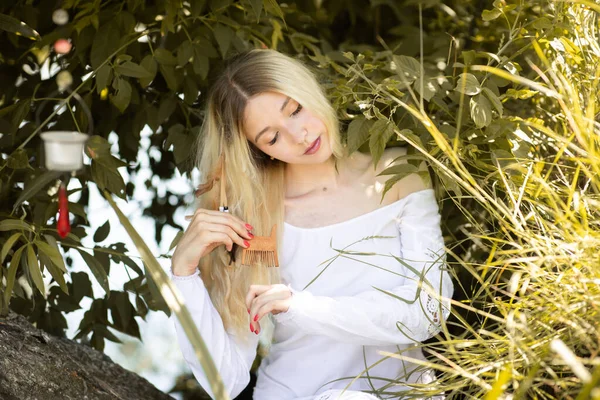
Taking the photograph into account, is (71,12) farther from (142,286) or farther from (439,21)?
(439,21)

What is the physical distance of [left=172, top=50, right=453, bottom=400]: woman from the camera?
66.4 inches

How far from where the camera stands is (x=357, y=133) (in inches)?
65.9

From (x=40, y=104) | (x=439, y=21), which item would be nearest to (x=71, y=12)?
(x=40, y=104)

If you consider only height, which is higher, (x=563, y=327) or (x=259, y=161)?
(x=563, y=327)

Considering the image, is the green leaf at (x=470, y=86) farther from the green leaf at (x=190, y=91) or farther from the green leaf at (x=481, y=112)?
the green leaf at (x=190, y=91)

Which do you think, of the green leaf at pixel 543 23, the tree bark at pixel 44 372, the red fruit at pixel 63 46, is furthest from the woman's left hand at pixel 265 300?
the red fruit at pixel 63 46

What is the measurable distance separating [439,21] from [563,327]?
67.2 inches

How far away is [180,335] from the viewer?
5.75 ft

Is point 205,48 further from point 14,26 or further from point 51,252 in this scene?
point 51,252

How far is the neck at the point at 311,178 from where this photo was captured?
77.9 inches

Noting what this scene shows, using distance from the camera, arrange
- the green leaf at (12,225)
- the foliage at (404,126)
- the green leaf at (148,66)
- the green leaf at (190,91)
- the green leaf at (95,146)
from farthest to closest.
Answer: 1. the green leaf at (190,91)
2. the green leaf at (148,66)
3. the green leaf at (95,146)
4. the green leaf at (12,225)
5. the foliage at (404,126)

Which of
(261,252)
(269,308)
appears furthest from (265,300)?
(261,252)

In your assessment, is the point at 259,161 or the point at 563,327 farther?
the point at 259,161

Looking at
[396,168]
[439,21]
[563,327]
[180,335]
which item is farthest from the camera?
[439,21]
